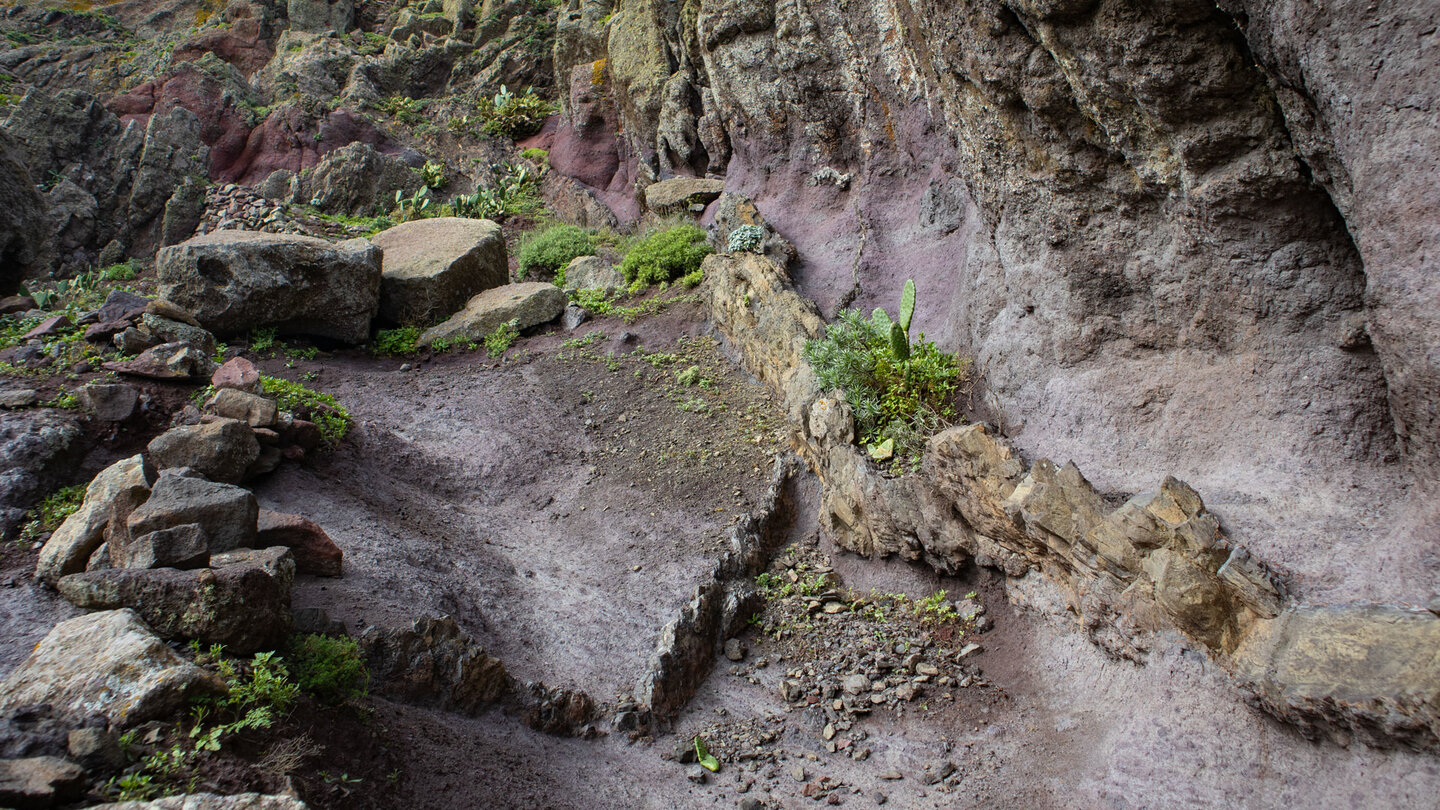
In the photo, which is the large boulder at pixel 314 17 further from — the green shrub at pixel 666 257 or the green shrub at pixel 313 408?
the green shrub at pixel 313 408

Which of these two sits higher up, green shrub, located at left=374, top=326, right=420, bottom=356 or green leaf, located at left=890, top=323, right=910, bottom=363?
green leaf, located at left=890, top=323, right=910, bottom=363

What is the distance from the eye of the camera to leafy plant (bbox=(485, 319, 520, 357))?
420 inches

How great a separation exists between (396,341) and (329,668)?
300 inches

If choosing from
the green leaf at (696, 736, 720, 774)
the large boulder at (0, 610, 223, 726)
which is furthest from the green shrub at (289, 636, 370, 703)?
the green leaf at (696, 736, 720, 774)

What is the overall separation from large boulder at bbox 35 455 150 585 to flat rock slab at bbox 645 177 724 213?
946 cm

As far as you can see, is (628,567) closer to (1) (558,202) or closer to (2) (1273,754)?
(2) (1273,754)

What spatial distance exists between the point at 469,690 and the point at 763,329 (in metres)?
5.47

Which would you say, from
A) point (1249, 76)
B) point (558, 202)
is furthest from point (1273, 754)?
point (558, 202)

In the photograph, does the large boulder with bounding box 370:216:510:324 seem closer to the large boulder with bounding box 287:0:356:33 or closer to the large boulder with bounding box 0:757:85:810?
the large boulder with bounding box 0:757:85:810

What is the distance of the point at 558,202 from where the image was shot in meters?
16.4

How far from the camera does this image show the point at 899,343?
21.7 ft

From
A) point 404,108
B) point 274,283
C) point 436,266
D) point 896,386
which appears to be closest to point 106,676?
point 896,386

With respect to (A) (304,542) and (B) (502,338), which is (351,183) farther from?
(A) (304,542)

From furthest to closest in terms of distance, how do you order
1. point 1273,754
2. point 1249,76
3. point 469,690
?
point 469,690, point 1249,76, point 1273,754
